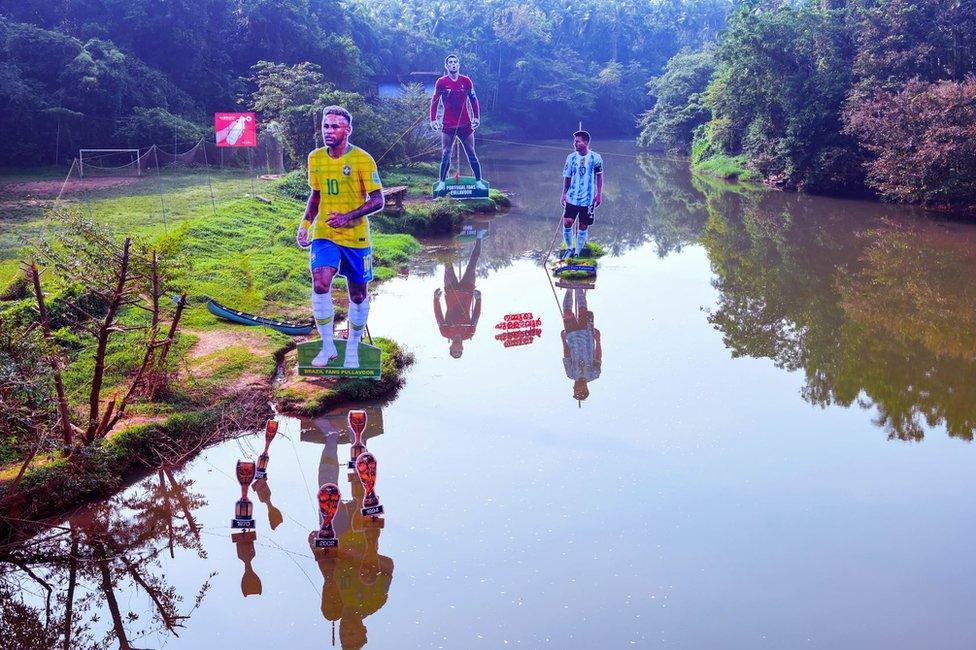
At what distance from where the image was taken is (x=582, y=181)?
637 inches

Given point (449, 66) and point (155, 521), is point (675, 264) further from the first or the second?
point (155, 521)

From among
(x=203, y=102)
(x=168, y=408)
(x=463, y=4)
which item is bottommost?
(x=168, y=408)

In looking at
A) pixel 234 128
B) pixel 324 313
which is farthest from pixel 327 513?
pixel 234 128

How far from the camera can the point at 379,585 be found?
6.78 meters

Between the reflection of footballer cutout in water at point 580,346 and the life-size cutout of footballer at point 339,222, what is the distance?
2808 millimetres

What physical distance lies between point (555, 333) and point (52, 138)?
20.6m

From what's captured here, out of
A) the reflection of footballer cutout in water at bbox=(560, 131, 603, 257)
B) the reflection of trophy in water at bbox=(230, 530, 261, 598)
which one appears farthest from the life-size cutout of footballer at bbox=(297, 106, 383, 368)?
the reflection of footballer cutout in water at bbox=(560, 131, 603, 257)

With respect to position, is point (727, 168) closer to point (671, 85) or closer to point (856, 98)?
point (856, 98)

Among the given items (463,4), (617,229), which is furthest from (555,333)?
(463,4)

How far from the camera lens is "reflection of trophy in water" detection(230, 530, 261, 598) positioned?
6750 millimetres

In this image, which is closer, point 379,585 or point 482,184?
point 379,585

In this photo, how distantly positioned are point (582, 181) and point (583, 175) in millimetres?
112

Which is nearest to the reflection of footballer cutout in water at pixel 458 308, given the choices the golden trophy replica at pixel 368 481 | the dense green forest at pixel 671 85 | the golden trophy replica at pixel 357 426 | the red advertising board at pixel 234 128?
the golden trophy replica at pixel 357 426

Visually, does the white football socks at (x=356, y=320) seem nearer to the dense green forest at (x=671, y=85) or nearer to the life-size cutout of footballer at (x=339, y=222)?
the life-size cutout of footballer at (x=339, y=222)
